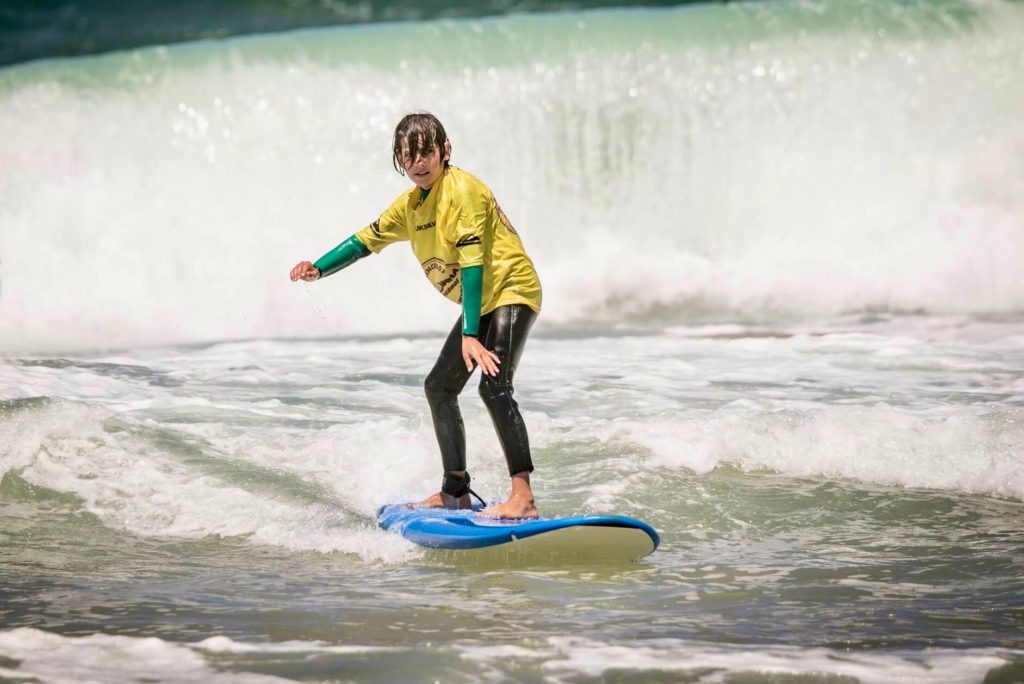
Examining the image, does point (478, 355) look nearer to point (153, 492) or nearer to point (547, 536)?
point (547, 536)

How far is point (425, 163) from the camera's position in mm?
4836

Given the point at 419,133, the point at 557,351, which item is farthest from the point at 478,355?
the point at 557,351

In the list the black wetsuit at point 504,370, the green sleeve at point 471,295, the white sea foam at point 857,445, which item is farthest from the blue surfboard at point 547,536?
the white sea foam at point 857,445

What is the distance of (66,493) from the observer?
6.19 m

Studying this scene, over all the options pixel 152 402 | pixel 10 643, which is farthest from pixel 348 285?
pixel 10 643

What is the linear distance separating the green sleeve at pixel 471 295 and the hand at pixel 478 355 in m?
0.04

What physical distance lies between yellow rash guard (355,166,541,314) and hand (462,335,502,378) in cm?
29

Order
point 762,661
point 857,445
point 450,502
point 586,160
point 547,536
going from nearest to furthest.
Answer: point 762,661, point 547,536, point 450,502, point 857,445, point 586,160

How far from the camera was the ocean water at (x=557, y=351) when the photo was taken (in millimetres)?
4246

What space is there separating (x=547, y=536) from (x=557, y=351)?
6273 mm

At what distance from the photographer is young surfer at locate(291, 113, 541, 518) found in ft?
15.9

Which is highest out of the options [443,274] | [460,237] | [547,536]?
[460,237]

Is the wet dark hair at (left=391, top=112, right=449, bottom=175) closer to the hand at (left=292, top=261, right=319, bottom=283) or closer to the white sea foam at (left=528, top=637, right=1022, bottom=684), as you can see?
the hand at (left=292, top=261, right=319, bottom=283)

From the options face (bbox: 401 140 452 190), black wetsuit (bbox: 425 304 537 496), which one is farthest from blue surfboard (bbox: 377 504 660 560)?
face (bbox: 401 140 452 190)
